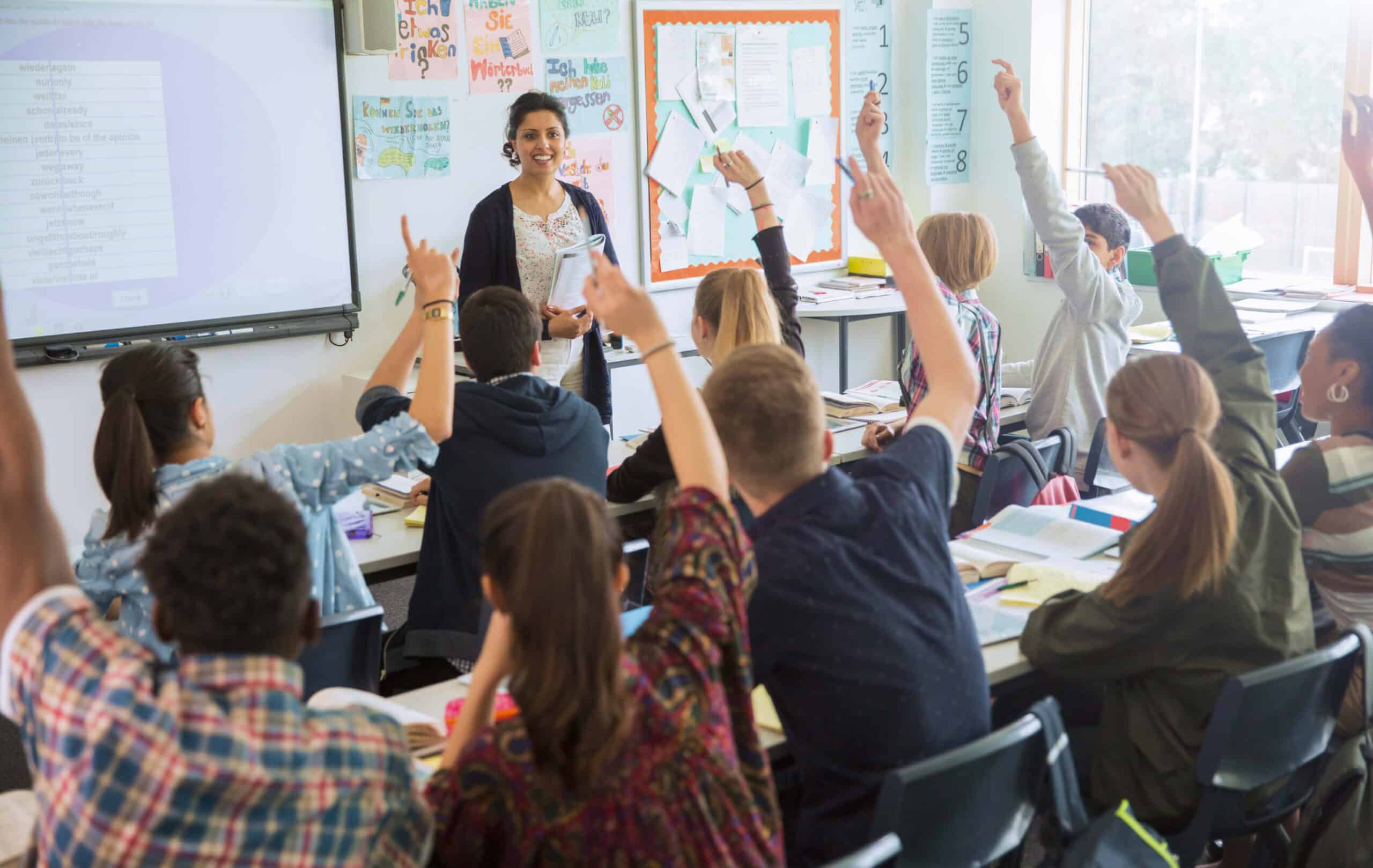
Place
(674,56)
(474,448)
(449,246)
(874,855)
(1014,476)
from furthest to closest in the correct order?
(674,56)
(449,246)
(1014,476)
(474,448)
(874,855)

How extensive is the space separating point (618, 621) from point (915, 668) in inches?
23.1

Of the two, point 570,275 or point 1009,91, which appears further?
point 570,275

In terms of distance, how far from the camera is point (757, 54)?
5.80 metres

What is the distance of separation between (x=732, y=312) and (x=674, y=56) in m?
2.97

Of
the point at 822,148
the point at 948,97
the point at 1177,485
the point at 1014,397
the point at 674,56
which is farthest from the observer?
the point at 948,97

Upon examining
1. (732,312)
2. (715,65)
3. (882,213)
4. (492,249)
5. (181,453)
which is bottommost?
(181,453)

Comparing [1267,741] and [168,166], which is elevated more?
[168,166]

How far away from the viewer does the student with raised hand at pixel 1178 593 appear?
1.90 m

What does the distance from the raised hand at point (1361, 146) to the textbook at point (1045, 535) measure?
928 millimetres

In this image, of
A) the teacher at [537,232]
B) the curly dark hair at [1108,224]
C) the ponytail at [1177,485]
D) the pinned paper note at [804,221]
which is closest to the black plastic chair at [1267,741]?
the ponytail at [1177,485]

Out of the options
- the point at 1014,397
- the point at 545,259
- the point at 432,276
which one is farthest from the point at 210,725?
the point at 1014,397

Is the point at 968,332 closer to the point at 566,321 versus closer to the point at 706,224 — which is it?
the point at 566,321

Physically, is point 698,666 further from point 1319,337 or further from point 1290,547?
point 1319,337

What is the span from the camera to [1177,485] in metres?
1.90
